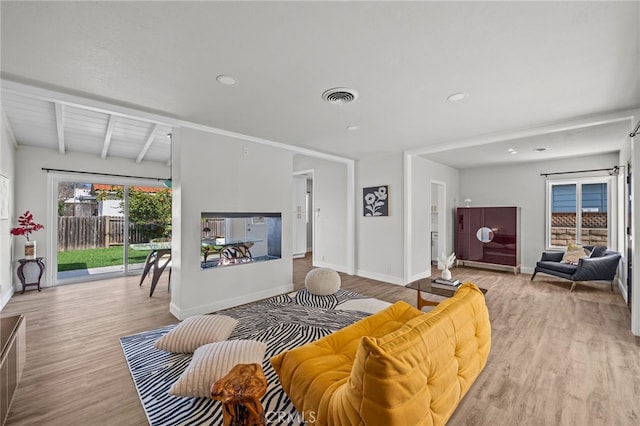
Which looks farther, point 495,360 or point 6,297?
point 6,297

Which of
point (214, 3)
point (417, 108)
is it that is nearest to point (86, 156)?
point (214, 3)

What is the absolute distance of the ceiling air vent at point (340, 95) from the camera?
8.27 ft

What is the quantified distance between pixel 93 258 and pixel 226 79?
5443 mm

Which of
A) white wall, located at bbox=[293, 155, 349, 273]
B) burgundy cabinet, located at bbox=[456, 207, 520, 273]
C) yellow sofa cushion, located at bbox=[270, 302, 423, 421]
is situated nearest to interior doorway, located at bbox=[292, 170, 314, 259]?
white wall, located at bbox=[293, 155, 349, 273]

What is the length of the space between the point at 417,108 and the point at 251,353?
9.24 feet

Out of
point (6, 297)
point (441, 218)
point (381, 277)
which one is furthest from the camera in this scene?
point (441, 218)

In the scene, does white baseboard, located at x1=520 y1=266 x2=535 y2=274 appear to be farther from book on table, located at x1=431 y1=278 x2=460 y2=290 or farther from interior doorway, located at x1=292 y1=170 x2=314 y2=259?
interior doorway, located at x1=292 y1=170 x2=314 y2=259

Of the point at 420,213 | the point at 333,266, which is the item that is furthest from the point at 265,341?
the point at 420,213

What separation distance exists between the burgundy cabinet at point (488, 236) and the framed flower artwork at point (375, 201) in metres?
2.67

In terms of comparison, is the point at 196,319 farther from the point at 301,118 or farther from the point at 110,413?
the point at 301,118

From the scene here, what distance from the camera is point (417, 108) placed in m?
2.98

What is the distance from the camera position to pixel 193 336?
246cm

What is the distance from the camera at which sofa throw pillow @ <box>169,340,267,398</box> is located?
1.82m

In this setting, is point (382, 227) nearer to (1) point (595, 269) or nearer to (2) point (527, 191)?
(1) point (595, 269)
